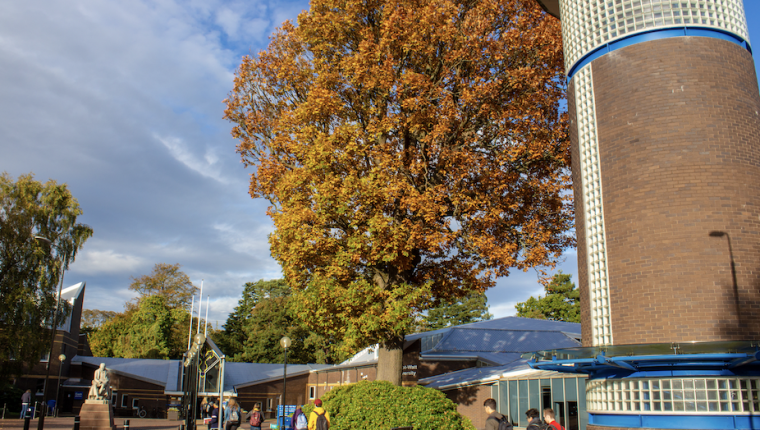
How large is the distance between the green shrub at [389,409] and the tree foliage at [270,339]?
43475 mm

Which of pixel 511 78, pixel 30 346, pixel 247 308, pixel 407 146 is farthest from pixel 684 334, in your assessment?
pixel 247 308

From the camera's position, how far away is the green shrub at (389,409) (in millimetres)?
13984

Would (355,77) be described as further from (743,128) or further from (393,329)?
(743,128)

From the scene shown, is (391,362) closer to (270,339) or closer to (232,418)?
(232,418)

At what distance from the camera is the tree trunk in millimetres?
16875

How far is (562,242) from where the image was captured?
18031mm

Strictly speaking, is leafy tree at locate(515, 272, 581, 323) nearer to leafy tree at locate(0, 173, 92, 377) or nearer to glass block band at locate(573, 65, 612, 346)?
leafy tree at locate(0, 173, 92, 377)

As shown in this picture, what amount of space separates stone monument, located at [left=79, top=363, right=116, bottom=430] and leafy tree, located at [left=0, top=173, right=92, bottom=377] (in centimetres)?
953

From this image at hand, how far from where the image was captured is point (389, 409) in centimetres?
1413

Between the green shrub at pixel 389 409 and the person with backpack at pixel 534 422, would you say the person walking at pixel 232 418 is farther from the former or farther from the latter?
the person with backpack at pixel 534 422

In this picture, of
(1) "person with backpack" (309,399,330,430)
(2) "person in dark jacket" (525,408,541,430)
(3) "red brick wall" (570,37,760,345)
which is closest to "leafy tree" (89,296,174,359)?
(1) "person with backpack" (309,399,330,430)

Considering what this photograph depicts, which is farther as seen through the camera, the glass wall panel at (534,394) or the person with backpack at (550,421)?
the glass wall panel at (534,394)

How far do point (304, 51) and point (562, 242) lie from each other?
10891 millimetres

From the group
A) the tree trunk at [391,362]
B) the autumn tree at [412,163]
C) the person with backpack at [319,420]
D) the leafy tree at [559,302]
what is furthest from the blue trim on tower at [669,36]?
the leafy tree at [559,302]
